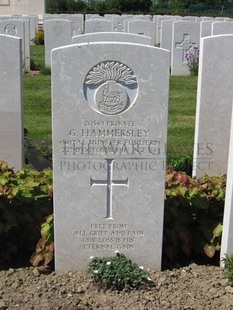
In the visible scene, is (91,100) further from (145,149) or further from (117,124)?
(145,149)

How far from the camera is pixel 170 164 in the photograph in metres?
6.02

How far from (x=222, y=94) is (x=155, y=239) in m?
1.74

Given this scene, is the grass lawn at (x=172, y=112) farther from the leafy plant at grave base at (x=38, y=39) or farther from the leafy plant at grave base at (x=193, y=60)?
the leafy plant at grave base at (x=38, y=39)

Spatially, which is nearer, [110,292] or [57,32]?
[110,292]

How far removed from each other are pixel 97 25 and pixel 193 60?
164 inches

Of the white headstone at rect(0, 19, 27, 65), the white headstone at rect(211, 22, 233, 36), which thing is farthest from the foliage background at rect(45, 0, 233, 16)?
the white headstone at rect(211, 22, 233, 36)

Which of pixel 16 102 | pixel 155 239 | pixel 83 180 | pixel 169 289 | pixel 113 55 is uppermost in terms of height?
pixel 113 55

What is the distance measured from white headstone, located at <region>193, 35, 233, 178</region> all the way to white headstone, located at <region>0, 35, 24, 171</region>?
1579mm

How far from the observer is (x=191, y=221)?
4.16 m

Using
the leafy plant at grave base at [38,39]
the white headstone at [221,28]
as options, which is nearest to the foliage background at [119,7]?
the leafy plant at grave base at [38,39]

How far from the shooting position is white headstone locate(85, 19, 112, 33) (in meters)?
16.0

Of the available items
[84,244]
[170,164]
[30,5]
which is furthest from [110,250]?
[30,5]

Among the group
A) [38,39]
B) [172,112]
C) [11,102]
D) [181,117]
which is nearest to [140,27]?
[172,112]

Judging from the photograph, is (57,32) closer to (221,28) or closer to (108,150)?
(221,28)
